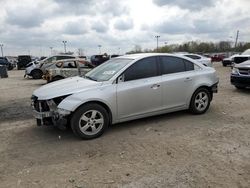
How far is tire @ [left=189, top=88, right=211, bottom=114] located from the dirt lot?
0.20m

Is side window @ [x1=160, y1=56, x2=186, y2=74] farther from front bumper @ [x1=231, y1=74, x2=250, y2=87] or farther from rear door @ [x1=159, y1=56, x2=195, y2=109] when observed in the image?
front bumper @ [x1=231, y1=74, x2=250, y2=87]

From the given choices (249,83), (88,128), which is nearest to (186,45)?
(249,83)

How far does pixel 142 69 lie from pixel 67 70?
337 inches

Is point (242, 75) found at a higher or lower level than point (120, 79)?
lower

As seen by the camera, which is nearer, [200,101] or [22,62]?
[200,101]

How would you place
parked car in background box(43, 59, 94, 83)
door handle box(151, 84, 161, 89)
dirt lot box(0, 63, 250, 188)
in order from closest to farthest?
dirt lot box(0, 63, 250, 188), door handle box(151, 84, 161, 89), parked car in background box(43, 59, 94, 83)

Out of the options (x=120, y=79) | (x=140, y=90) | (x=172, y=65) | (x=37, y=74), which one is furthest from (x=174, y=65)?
(x=37, y=74)

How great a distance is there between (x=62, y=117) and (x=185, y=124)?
2.73 meters

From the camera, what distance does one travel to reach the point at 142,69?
641 cm

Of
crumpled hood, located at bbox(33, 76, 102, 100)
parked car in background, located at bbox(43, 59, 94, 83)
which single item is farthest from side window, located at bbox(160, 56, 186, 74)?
parked car in background, located at bbox(43, 59, 94, 83)

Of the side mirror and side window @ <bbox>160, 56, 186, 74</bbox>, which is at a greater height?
side window @ <bbox>160, 56, 186, 74</bbox>

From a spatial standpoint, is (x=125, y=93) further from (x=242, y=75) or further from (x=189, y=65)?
(x=242, y=75)

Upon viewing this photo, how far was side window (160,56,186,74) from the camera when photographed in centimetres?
674

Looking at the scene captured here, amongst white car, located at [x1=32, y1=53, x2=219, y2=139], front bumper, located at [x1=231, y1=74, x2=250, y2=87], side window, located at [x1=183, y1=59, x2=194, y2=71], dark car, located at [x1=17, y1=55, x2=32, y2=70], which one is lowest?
dark car, located at [x1=17, y1=55, x2=32, y2=70]
